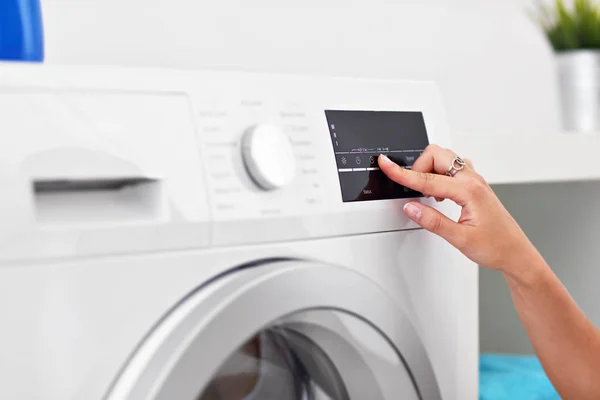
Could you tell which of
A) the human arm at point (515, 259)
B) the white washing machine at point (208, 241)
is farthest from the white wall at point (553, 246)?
the white washing machine at point (208, 241)

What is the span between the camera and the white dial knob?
2.04 ft

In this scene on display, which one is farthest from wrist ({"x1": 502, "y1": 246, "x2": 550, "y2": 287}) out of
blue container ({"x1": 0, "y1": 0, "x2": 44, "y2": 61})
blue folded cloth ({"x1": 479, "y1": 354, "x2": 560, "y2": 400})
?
blue container ({"x1": 0, "y1": 0, "x2": 44, "y2": 61})

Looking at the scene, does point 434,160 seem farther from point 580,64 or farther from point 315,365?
point 580,64

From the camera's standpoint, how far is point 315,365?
28.0 inches

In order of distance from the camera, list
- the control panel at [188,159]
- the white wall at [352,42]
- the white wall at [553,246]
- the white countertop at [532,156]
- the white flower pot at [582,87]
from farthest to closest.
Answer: the white flower pot at [582,87], the white wall at [553,246], the white wall at [352,42], the white countertop at [532,156], the control panel at [188,159]

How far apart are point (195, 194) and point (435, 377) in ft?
1.13

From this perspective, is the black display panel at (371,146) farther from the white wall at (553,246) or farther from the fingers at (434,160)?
the white wall at (553,246)

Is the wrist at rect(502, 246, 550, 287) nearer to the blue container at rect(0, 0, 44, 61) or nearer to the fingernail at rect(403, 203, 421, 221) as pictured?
the fingernail at rect(403, 203, 421, 221)

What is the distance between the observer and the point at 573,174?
109cm

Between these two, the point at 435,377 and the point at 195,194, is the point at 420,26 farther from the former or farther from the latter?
the point at 195,194

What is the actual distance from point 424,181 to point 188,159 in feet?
0.80

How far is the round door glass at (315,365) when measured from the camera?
25.5 inches

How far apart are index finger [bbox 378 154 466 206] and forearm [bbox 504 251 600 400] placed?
13 cm

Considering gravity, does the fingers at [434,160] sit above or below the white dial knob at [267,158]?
below
